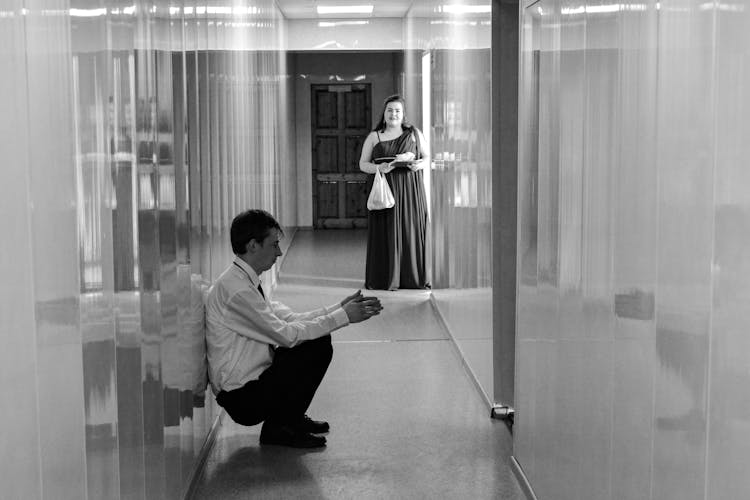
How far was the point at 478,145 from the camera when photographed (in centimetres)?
678

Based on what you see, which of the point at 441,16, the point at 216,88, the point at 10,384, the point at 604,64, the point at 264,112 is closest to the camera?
the point at 10,384

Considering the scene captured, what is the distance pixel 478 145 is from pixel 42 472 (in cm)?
480

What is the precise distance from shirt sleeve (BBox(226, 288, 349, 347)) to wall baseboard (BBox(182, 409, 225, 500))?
0.61 m

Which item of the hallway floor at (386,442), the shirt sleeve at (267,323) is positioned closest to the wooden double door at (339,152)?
the hallway floor at (386,442)

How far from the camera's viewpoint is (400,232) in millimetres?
11336

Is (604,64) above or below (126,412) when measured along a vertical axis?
above

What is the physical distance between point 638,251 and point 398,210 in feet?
27.2

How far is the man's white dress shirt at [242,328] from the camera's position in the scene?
17.0ft

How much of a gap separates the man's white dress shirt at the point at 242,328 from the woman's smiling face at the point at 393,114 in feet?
18.9

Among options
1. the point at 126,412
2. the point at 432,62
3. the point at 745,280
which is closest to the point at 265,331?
the point at 126,412

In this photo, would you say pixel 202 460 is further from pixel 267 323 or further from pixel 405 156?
pixel 405 156

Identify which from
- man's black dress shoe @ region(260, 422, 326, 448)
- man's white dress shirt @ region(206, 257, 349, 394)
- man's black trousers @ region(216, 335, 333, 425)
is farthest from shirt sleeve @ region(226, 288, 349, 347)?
man's black dress shoe @ region(260, 422, 326, 448)

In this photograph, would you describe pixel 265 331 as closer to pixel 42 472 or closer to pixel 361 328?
pixel 42 472

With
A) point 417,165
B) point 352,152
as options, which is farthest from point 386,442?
point 352,152
